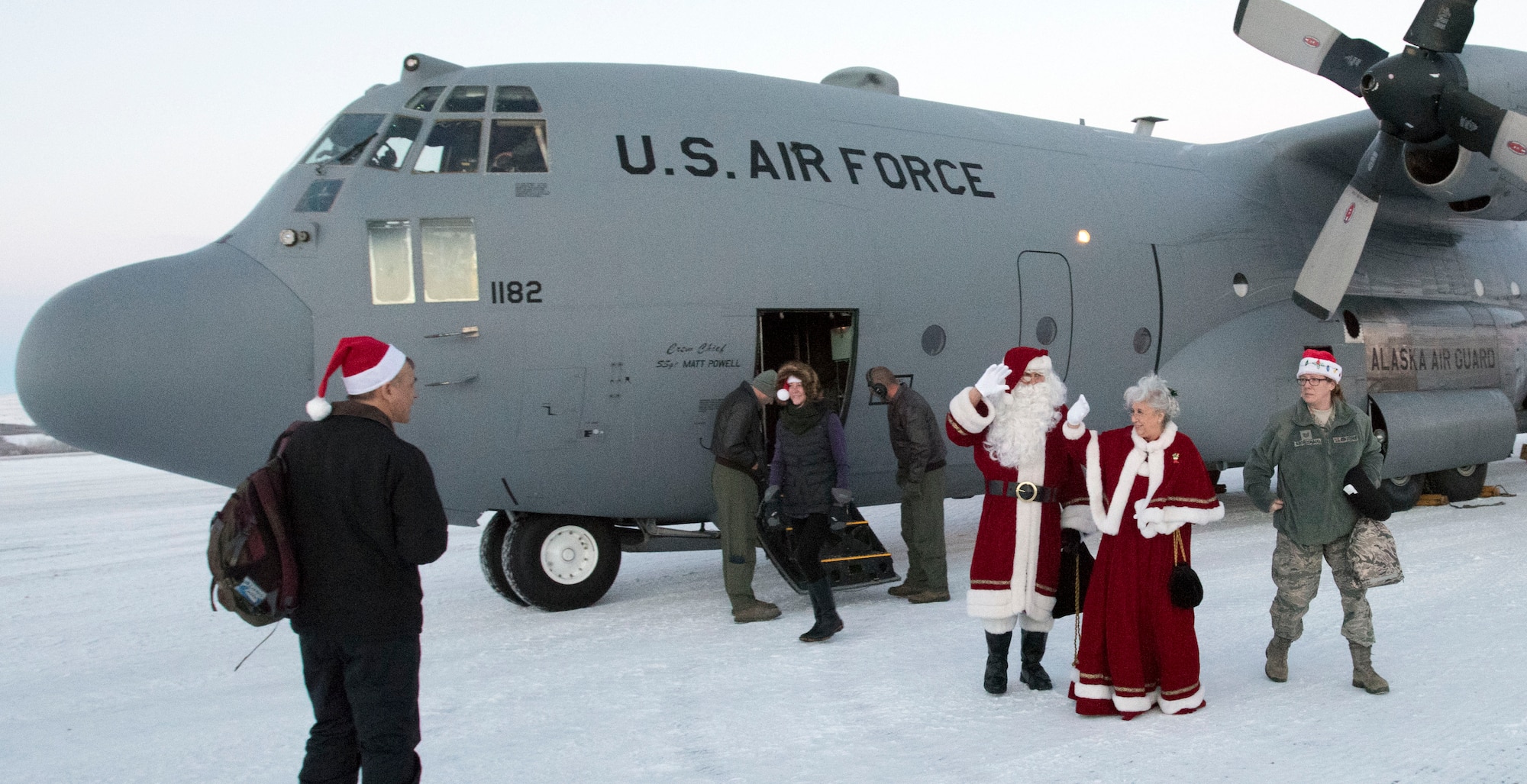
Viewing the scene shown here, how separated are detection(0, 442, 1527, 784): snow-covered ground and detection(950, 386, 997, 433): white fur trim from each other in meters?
1.26

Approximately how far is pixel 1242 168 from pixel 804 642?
676 centimetres

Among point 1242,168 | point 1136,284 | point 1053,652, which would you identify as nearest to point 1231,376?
point 1136,284

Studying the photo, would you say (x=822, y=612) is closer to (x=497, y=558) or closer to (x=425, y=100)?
(x=497, y=558)

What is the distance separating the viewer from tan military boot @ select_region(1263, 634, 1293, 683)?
4.89 meters

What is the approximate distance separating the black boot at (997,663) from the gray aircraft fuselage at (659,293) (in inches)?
110

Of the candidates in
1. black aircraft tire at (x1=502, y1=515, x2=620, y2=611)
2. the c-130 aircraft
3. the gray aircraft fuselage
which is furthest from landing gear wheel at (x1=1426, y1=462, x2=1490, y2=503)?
black aircraft tire at (x1=502, y1=515, x2=620, y2=611)

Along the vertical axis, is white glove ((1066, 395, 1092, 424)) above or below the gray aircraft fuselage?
below

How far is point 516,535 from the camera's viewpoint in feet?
23.1

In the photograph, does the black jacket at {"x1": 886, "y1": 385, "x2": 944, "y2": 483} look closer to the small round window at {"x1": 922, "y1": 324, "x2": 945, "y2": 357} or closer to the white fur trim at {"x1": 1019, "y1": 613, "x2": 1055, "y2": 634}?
the small round window at {"x1": 922, "y1": 324, "x2": 945, "y2": 357}

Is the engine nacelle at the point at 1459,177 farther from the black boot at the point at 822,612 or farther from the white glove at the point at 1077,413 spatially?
the black boot at the point at 822,612

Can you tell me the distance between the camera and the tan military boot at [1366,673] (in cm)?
464

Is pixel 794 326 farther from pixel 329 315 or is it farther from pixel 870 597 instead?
pixel 329 315

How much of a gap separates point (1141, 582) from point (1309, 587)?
858 millimetres

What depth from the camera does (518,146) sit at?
6941 millimetres
